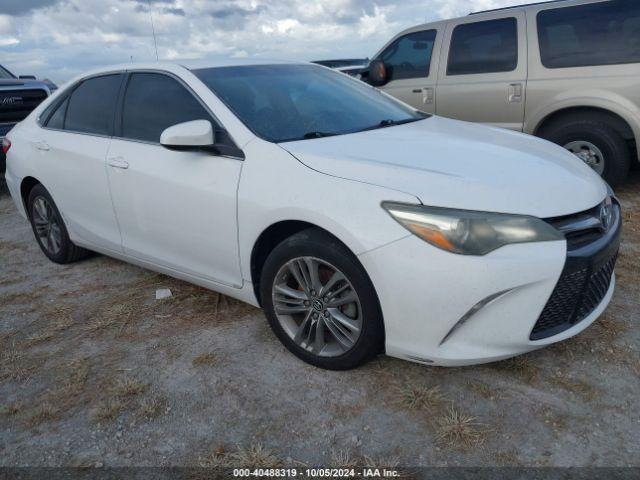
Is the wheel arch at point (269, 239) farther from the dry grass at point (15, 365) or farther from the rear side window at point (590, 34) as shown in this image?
the rear side window at point (590, 34)

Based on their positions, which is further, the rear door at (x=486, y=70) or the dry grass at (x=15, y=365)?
the rear door at (x=486, y=70)

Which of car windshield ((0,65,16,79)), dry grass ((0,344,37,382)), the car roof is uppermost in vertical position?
the car roof

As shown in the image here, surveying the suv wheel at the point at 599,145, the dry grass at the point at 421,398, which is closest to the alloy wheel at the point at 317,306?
the dry grass at the point at 421,398

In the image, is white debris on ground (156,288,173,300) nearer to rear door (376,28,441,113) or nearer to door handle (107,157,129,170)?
door handle (107,157,129,170)

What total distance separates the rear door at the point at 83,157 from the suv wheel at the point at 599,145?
4.19m

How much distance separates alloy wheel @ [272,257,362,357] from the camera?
2635 millimetres

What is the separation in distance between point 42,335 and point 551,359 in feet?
9.54

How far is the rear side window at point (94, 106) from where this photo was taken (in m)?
3.80

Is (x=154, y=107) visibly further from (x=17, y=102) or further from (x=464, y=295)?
(x=17, y=102)

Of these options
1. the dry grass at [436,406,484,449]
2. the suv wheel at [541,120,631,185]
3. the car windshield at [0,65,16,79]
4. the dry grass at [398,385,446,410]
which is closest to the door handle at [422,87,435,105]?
the suv wheel at [541,120,631,185]

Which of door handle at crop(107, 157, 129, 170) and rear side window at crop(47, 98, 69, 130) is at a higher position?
Result: rear side window at crop(47, 98, 69, 130)

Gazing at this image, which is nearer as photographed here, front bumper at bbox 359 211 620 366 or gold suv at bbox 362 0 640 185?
front bumper at bbox 359 211 620 366

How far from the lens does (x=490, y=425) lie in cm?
237

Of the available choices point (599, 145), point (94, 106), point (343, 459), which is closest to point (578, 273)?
point (343, 459)
